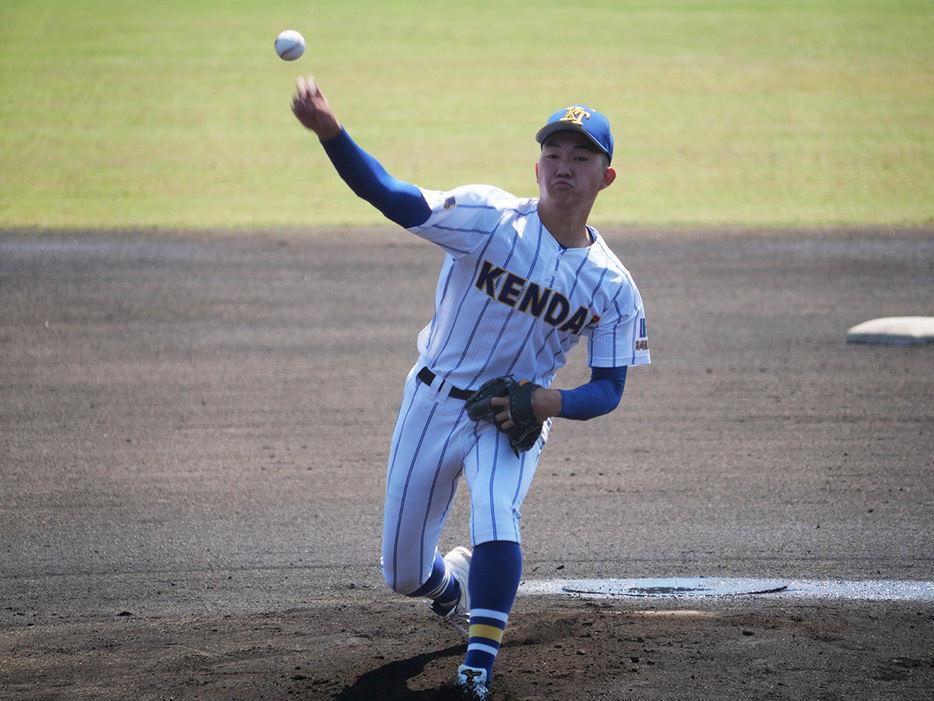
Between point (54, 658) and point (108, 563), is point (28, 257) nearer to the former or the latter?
point (108, 563)

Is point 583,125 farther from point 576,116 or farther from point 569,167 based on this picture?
point 569,167

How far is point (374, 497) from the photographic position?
5430 millimetres

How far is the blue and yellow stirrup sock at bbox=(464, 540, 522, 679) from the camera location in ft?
10.4

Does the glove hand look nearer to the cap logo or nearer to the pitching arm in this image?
the pitching arm

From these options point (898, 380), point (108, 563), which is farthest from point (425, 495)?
point (898, 380)

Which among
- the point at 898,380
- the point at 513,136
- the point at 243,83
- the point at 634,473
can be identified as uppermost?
the point at 243,83

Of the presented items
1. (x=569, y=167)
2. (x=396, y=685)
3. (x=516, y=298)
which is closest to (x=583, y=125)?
(x=569, y=167)

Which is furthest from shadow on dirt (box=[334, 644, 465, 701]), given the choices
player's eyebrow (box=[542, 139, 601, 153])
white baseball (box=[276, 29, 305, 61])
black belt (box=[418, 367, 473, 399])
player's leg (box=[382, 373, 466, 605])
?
white baseball (box=[276, 29, 305, 61])

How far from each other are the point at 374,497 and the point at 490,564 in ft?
7.62

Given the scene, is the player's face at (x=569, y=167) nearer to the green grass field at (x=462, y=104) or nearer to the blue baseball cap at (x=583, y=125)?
the blue baseball cap at (x=583, y=125)

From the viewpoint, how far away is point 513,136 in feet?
58.6

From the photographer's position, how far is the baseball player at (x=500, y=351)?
10.5 feet

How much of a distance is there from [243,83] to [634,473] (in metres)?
17.0

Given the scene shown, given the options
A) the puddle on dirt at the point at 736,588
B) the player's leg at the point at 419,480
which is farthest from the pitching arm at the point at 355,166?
the puddle on dirt at the point at 736,588
